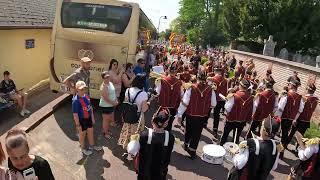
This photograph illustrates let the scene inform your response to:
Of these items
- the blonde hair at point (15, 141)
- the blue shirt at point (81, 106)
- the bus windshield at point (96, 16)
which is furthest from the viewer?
the bus windshield at point (96, 16)

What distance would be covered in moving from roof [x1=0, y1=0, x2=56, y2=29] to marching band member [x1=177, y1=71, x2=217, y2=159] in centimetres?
713

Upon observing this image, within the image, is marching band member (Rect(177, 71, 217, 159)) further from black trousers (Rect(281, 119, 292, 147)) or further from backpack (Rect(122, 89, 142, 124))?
black trousers (Rect(281, 119, 292, 147))

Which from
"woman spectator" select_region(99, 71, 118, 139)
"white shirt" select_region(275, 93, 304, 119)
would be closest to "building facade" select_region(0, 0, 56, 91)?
"woman spectator" select_region(99, 71, 118, 139)

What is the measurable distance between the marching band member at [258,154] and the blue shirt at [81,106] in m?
3.41

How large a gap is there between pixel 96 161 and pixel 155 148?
315 cm

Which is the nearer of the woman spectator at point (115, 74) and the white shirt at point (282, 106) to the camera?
the white shirt at point (282, 106)

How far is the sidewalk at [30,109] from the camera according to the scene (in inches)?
381

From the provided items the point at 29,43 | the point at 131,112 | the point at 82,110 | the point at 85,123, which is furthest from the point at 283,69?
the point at 82,110

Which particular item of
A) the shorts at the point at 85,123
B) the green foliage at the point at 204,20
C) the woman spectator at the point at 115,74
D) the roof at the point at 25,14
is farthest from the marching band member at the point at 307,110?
the green foliage at the point at 204,20

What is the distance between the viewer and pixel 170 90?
8922mm

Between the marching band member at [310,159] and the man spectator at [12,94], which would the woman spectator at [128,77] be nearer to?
the man spectator at [12,94]

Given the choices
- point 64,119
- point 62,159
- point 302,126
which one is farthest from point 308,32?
point 62,159

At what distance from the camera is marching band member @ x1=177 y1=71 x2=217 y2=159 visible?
8.16 m

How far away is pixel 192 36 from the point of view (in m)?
60.5
